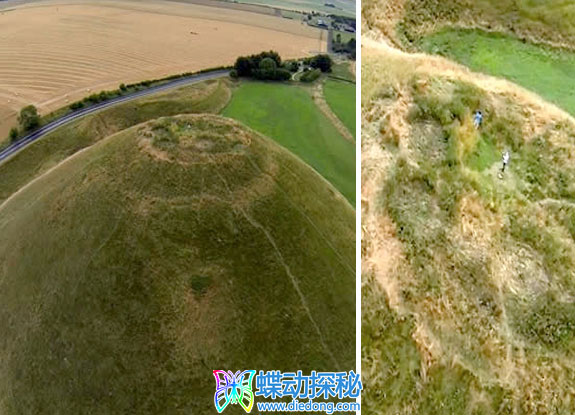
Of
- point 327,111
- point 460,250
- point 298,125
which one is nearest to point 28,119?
point 298,125

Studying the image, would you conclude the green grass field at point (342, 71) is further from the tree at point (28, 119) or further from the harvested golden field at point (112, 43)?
the tree at point (28, 119)

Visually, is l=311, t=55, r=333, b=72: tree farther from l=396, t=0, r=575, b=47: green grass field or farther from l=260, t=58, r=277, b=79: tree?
l=396, t=0, r=575, b=47: green grass field

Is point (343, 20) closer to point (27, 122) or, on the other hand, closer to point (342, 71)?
point (342, 71)

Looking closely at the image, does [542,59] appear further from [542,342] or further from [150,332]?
[150,332]

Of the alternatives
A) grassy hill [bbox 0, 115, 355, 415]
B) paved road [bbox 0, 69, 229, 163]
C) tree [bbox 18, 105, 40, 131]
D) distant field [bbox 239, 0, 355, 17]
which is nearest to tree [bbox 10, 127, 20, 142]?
paved road [bbox 0, 69, 229, 163]

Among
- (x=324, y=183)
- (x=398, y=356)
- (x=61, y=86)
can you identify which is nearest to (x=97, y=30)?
(x=61, y=86)

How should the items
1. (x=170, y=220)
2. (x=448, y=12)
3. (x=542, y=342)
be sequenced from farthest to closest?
(x=448, y=12)
(x=170, y=220)
(x=542, y=342)
